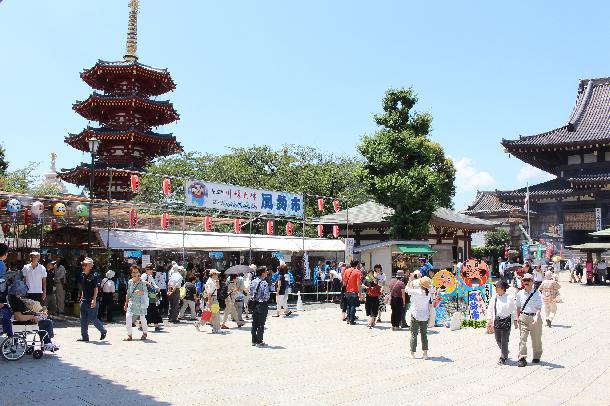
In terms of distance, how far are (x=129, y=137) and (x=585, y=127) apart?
3280 cm

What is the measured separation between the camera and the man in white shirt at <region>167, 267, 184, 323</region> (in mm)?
16016

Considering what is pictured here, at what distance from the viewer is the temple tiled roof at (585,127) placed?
128 feet

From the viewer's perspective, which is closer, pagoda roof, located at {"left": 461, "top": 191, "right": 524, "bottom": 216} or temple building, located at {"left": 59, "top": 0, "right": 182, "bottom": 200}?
temple building, located at {"left": 59, "top": 0, "right": 182, "bottom": 200}

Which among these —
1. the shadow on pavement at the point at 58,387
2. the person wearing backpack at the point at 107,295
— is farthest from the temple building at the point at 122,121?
the shadow on pavement at the point at 58,387

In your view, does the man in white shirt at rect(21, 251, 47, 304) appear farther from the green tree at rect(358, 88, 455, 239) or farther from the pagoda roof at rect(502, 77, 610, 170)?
the pagoda roof at rect(502, 77, 610, 170)

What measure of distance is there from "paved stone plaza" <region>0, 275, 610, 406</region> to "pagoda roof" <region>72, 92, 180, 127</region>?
85.4 ft

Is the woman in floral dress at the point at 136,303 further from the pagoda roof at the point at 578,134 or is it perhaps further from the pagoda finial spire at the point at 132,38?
the pagoda roof at the point at 578,134

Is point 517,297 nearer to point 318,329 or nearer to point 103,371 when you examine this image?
point 318,329

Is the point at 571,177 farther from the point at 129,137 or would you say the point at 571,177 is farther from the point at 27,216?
the point at 27,216

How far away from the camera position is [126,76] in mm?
39000

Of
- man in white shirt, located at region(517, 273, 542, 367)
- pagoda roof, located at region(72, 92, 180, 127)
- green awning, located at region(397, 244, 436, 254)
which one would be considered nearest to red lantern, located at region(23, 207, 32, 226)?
green awning, located at region(397, 244, 436, 254)

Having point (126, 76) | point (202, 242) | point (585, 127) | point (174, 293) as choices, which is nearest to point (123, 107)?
point (126, 76)

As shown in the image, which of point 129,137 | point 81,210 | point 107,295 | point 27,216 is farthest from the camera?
point 129,137

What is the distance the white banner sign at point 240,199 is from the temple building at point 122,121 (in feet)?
54.5
